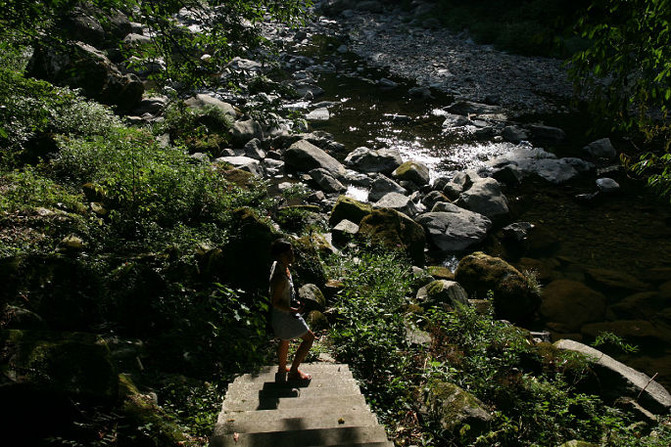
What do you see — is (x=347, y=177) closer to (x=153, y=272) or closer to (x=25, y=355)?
(x=153, y=272)

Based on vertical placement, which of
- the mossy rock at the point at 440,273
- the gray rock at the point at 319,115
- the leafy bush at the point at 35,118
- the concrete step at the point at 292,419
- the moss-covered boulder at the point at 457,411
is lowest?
the mossy rock at the point at 440,273

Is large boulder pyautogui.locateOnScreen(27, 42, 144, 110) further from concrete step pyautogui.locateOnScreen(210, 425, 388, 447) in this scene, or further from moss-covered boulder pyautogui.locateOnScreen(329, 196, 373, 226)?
concrete step pyautogui.locateOnScreen(210, 425, 388, 447)

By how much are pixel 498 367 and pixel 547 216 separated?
6.81m

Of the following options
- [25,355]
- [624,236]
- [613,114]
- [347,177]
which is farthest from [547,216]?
[25,355]

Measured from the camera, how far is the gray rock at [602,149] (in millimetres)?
13508

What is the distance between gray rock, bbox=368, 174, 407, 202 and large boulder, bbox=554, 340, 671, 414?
6.42m

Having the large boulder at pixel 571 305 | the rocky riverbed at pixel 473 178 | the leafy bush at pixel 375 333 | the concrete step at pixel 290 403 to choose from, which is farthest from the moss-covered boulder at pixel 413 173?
the concrete step at pixel 290 403

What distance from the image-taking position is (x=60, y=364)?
2.76 m

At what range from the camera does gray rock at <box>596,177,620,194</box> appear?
11.6 metres

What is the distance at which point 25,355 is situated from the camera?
2.69m

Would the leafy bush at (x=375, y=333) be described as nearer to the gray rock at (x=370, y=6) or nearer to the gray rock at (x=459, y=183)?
the gray rock at (x=459, y=183)

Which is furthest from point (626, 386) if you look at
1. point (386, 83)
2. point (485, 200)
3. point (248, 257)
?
point (386, 83)

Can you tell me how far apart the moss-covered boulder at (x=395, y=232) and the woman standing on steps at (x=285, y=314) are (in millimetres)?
4268

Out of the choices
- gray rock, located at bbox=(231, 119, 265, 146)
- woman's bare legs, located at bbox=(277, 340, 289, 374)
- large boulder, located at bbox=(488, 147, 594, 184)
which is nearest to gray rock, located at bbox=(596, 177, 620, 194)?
large boulder, located at bbox=(488, 147, 594, 184)
